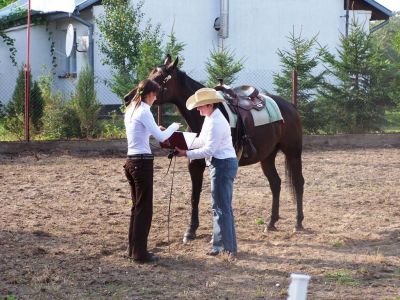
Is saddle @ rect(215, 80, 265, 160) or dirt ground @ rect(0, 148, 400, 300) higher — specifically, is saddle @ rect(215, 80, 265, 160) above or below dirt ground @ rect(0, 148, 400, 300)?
above

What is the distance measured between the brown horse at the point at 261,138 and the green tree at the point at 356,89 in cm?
996

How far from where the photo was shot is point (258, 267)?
7.43 meters

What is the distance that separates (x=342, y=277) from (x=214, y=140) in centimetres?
181

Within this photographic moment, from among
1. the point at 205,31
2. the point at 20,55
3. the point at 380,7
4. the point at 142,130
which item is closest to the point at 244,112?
the point at 142,130

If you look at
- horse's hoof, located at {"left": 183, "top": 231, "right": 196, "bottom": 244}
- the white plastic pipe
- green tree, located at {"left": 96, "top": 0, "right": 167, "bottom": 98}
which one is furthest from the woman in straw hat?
green tree, located at {"left": 96, "top": 0, "right": 167, "bottom": 98}

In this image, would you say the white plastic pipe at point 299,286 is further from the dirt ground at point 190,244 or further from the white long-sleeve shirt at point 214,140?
the white long-sleeve shirt at point 214,140

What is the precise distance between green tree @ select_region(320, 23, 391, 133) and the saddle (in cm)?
1051

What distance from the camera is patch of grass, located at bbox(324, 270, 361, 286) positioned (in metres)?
6.73

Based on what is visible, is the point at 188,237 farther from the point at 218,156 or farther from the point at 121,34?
the point at 121,34

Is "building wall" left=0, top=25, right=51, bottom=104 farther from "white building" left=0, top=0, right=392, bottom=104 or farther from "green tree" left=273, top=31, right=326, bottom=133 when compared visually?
"green tree" left=273, top=31, right=326, bottom=133

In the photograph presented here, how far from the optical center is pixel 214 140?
759 cm

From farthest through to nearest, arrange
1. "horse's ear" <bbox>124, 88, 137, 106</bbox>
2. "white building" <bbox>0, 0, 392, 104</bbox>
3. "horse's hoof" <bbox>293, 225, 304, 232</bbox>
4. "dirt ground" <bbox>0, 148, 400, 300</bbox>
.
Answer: "white building" <bbox>0, 0, 392, 104</bbox>
"horse's hoof" <bbox>293, 225, 304, 232</bbox>
"horse's ear" <bbox>124, 88, 137, 106</bbox>
"dirt ground" <bbox>0, 148, 400, 300</bbox>

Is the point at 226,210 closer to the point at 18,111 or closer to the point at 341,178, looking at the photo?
the point at 341,178

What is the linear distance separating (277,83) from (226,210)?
12070 millimetres
